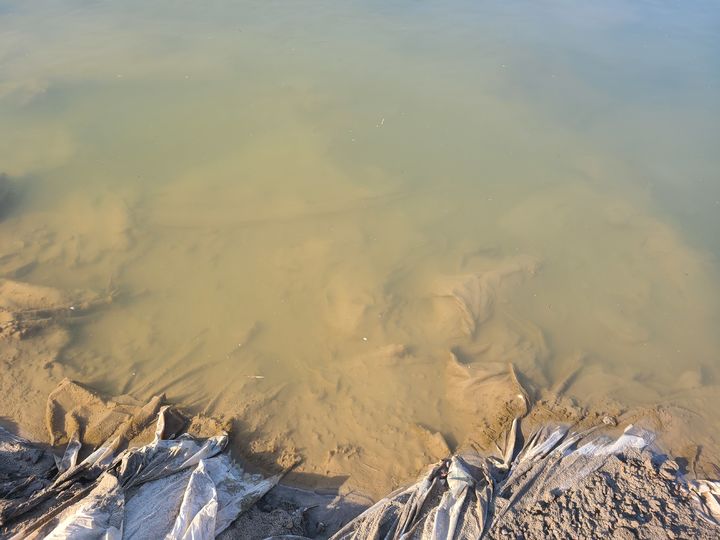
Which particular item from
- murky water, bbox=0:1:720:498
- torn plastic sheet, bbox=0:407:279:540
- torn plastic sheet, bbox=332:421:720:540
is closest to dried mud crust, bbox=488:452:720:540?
torn plastic sheet, bbox=332:421:720:540

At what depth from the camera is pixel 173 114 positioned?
5961 mm

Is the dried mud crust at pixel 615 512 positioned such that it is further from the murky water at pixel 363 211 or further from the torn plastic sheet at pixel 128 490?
the torn plastic sheet at pixel 128 490

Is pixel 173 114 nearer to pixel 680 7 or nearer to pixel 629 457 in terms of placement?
pixel 629 457

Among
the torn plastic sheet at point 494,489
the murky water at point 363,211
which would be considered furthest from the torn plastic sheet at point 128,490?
the torn plastic sheet at point 494,489

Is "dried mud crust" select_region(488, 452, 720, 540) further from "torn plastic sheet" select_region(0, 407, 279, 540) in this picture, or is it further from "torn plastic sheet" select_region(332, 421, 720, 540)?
"torn plastic sheet" select_region(0, 407, 279, 540)

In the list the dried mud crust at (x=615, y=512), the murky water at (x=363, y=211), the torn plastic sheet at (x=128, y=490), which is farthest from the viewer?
the murky water at (x=363, y=211)

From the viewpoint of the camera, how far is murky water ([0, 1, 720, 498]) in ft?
11.9

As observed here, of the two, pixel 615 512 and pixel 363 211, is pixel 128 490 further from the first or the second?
pixel 363 211

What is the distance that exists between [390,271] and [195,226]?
1.99m

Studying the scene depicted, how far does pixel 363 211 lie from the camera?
16.0 feet

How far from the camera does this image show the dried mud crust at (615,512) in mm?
2590

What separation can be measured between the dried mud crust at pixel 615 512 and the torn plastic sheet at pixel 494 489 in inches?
1.8

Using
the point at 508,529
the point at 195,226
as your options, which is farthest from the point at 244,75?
the point at 508,529

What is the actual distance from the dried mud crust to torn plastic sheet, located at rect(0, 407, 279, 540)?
5.13 ft
